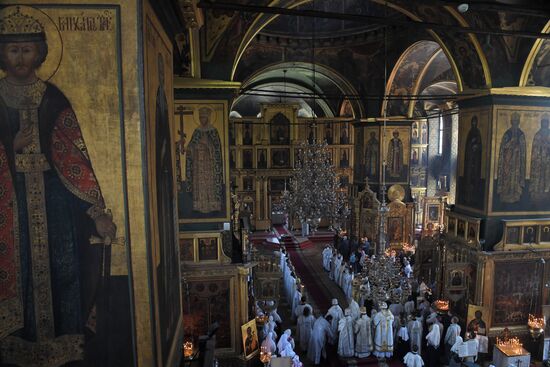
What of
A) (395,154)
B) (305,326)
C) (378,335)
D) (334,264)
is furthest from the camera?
(395,154)

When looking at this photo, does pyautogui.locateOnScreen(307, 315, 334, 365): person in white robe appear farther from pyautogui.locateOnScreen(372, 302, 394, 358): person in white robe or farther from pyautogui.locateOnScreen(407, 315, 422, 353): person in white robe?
pyautogui.locateOnScreen(407, 315, 422, 353): person in white robe

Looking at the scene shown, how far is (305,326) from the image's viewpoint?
11.0 m

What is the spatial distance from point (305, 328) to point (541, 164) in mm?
8250

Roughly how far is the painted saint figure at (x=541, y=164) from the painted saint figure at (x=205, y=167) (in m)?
8.85

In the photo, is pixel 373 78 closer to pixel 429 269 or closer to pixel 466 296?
pixel 429 269

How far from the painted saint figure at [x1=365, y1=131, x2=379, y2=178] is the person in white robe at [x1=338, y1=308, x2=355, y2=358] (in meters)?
9.54

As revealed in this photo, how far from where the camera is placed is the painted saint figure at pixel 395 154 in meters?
18.2

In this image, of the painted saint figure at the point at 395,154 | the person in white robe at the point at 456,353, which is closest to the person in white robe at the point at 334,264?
the painted saint figure at the point at 395,154

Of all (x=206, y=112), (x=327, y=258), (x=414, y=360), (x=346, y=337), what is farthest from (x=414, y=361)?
(x=327, y=258)

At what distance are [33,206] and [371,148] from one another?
17.0 m

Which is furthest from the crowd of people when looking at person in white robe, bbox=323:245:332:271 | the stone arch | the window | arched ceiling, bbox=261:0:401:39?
the window

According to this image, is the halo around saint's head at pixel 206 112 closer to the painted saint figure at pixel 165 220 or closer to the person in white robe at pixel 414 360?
the painted saint figure at pixel 165 220

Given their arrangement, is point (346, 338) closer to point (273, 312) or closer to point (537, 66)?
point (273, 312)

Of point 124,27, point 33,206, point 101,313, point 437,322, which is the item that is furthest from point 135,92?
point 437,322
